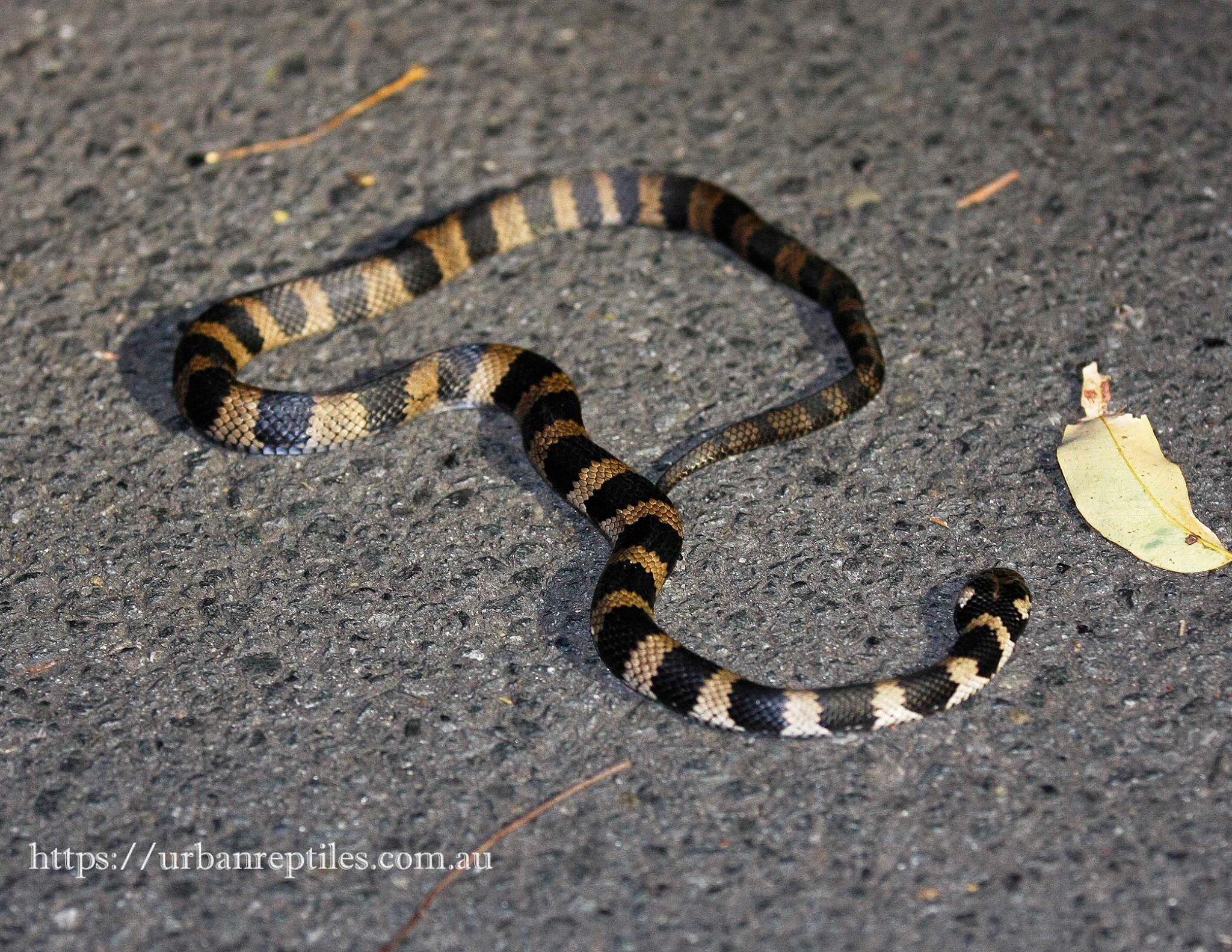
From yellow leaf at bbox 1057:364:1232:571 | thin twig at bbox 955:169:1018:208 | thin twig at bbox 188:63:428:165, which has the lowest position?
yellow leaf at bbox 1057:364:1232:571

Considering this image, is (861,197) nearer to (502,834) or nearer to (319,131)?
(319,131)

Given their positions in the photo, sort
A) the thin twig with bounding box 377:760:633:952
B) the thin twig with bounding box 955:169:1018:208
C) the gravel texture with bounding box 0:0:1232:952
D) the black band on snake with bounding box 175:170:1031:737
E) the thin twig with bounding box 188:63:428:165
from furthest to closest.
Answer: the thin twig with bounding box 188:63:428:165
the thin twig with bounding box 955:169:1018:208
the black band on snake with bounding box 175:170:1031:737
the gravel texture with bounding box 0:0:1232:952
the thin twig with bounding box 377:760:633:952

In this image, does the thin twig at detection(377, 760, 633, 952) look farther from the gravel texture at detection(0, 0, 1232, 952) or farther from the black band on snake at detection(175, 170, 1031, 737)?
the black band on snake at detection(175, 170, 1031, 737)

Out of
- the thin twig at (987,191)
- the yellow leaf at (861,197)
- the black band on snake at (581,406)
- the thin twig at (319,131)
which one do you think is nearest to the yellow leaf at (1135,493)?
the black band on snake at (581,406)

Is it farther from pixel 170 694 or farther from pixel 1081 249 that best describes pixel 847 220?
pixel 170 694

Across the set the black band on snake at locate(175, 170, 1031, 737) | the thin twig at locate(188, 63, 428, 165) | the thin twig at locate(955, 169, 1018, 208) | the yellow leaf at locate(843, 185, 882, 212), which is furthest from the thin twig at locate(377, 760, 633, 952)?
the thin twig at locate(188, 63, 428, 165)

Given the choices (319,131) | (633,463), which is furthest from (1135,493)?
→ (319,131)

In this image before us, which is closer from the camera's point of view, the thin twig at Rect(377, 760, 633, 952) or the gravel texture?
the thin twig at Rect(377, 760, 633, 952)
